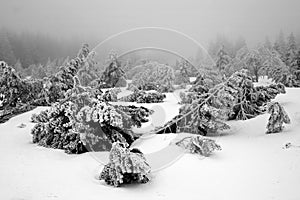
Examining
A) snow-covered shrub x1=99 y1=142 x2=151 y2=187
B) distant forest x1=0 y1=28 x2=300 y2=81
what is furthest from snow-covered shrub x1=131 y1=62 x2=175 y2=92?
snow-covered shrub x1=99 y1=142 x2=151 y2=187

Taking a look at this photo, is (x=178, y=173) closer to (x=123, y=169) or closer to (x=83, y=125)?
(x=123, y=169)

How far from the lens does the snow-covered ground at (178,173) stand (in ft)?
28.5

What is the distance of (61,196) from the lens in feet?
26.1

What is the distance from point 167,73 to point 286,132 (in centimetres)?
2300

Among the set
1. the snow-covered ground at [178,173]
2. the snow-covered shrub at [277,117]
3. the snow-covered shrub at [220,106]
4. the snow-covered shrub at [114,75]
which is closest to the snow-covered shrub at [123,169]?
the snow-covered ground at [178,173]

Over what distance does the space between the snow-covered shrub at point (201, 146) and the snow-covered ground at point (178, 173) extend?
36cm

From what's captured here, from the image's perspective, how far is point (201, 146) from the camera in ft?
41.7

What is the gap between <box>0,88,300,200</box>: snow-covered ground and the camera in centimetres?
868

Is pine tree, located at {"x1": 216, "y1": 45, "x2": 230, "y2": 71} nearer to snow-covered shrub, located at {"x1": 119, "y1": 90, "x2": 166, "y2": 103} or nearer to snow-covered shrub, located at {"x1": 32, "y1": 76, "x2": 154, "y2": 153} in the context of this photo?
snow-covered shrub, located at {"x1": 119, "y1": 90, "x2": 166, "y2": 103}

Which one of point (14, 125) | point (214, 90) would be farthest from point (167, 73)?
point (14, 125)

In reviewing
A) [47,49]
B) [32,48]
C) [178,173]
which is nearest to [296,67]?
[178,173]

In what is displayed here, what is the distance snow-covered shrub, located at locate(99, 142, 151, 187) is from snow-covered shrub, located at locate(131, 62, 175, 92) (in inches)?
1000

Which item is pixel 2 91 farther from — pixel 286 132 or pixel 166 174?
pixel 286 132

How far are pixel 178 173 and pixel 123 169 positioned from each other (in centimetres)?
282
